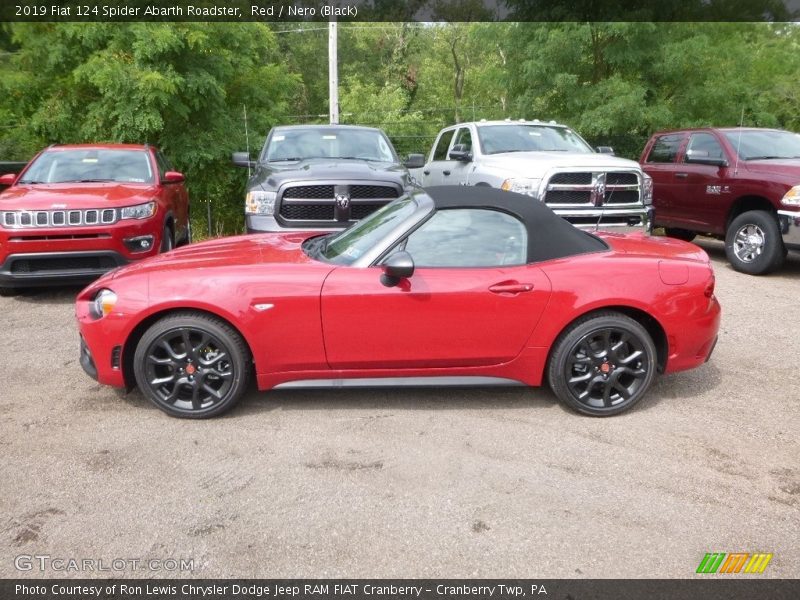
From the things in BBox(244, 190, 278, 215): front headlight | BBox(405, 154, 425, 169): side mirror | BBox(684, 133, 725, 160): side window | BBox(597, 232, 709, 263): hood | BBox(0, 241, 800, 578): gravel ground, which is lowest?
BBox(0, 241, 800, 578): gravel ground

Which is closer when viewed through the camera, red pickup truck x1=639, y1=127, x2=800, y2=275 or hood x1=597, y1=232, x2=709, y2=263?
hood x1=597, y1=232, x2=709, y2=263

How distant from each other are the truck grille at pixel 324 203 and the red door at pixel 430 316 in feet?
10.3

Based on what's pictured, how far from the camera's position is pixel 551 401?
462 cm

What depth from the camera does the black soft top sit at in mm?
4328

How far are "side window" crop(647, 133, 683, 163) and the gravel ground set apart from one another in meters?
6.42

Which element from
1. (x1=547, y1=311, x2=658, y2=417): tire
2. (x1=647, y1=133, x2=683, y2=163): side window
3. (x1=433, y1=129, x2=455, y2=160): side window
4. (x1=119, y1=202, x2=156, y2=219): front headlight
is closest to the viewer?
(x1=547, y1=311, x2=658, y2=417): tire

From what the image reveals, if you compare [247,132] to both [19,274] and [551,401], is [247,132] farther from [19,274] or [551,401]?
[551,401]

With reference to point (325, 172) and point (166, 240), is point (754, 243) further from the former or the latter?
point (166, 240)

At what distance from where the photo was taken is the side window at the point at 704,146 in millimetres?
9602

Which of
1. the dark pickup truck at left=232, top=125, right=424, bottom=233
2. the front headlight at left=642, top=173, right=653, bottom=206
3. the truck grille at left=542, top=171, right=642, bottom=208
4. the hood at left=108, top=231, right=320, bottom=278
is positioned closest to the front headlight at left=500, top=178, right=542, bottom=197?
the truck grille at left=542, top=171, right=642, bottom=208

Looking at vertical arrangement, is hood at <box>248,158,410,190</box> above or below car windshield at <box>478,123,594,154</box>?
below

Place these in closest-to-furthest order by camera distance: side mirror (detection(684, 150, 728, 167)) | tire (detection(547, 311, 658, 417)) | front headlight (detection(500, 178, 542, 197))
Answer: tire (detection(547, 311, 658, 417)) → front headlight (detection(500, 178, 542, 197)) → side mirror (detection(684, 150, 728, 167))

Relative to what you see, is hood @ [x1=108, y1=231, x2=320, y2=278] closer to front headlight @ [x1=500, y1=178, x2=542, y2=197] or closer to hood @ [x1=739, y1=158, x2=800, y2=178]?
front headlight @ [x1=500, y1=178, x2=542, y2=197]

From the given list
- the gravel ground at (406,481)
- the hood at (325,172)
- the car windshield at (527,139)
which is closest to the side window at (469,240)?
the gravel ground at (406,481)
